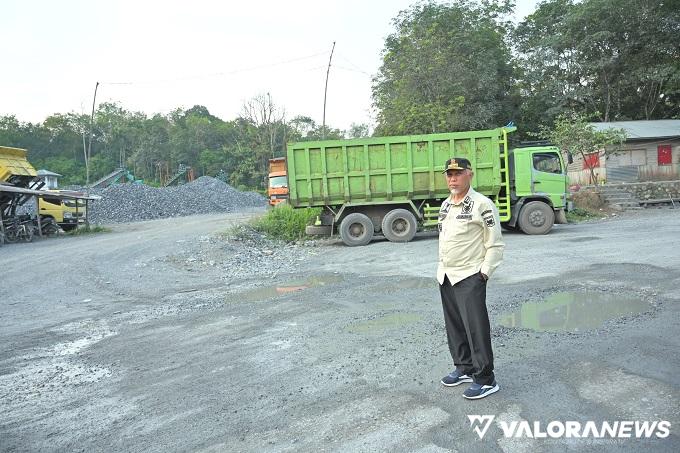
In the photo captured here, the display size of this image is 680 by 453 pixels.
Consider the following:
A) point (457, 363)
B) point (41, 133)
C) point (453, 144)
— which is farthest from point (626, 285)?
point (41, 133)

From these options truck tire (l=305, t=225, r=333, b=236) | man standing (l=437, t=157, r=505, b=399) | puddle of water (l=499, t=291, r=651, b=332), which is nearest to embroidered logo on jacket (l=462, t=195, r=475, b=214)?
man standing (l=437, t=157, r=505, b=399)

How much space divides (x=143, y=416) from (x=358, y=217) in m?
10.2

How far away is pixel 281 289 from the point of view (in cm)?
814

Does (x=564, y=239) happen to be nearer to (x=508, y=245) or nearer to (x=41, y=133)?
(x=508, y=245)

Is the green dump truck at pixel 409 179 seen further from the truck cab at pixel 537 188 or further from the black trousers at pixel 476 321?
the black trousers at pixel 476 321

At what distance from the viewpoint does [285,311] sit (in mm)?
6516

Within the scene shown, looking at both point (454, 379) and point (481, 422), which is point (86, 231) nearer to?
point (454, 379)

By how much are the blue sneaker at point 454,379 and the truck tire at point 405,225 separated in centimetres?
976

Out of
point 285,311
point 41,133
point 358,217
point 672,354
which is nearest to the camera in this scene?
point 672,354

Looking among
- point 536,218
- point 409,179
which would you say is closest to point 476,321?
point 409,179

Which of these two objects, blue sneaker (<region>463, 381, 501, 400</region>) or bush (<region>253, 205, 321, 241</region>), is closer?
blue sneaker (<region>463, 381, 501, 400</region>)

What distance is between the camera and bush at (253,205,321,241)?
588 inches

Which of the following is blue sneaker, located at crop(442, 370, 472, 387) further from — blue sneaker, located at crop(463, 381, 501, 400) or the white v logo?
the white v logo

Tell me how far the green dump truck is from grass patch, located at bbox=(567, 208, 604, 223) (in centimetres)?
376
